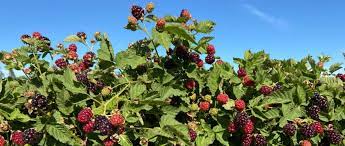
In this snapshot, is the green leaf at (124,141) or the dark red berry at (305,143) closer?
the green leaf at (124,141)

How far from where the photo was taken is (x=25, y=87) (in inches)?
124

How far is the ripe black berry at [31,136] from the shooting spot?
271 centimetres

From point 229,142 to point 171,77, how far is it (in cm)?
62

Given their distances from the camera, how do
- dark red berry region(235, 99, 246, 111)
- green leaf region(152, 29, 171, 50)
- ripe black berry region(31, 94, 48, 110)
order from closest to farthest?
ripe black berry region(31, 94, 48, 110)
green leaf region(152, 29, 171, 50)
dark red berry region(235, 99, 246, 111)

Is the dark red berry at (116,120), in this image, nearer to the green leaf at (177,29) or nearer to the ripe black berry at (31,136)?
the ripe black berry at (31,136)

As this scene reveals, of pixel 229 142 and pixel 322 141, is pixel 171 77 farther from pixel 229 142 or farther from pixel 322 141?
pixel 322 141

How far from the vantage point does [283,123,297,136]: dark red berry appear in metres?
3.21

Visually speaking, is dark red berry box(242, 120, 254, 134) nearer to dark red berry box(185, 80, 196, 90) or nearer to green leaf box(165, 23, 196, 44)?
dark red berry box(185, 80, 196, 90)

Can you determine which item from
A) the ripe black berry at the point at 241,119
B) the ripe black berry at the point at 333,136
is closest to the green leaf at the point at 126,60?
the ripe black berry at the point at 241,119

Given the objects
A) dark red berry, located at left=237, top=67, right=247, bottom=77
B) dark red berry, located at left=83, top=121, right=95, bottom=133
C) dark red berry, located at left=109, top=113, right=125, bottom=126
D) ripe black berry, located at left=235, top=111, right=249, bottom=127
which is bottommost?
dark red berry, located at left=83, top=121, right=95, bottom=133

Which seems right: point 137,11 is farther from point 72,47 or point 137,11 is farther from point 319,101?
point 319,101

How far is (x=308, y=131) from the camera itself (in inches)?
129

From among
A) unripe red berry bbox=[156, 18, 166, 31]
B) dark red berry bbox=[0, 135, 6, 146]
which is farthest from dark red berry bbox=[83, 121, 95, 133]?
unripe red berry bbox=[156, 18, 166, 31]

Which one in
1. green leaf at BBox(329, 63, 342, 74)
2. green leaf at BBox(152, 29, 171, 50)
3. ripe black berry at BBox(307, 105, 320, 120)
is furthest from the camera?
green leaf at BBox(329, 63, 342, 74)
